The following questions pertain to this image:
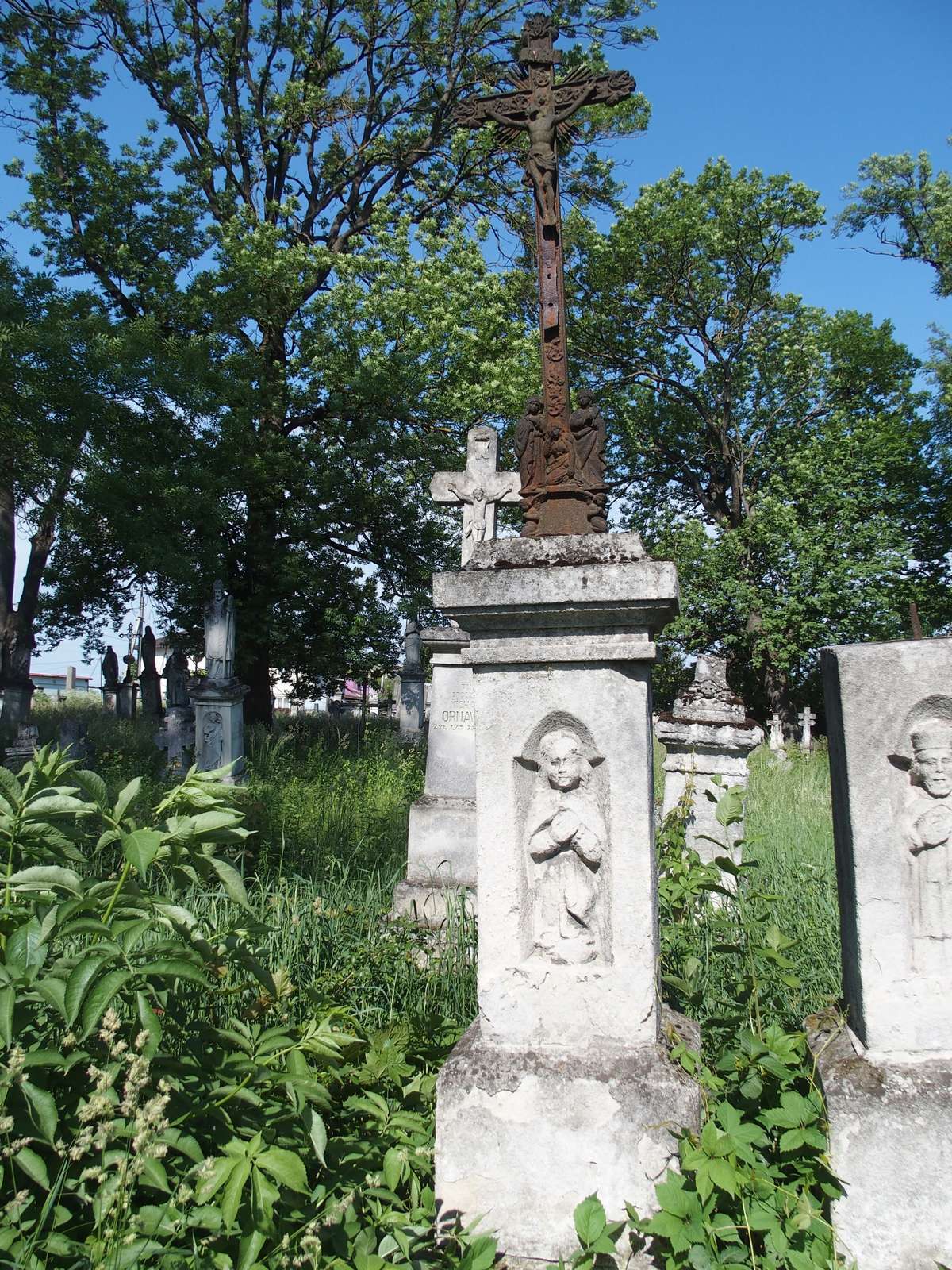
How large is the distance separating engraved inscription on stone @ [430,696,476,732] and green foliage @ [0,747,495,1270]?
13.1ft

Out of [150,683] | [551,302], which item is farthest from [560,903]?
[150,683]

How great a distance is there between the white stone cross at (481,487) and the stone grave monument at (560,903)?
14.9 ft

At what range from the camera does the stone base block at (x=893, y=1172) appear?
2.27 m

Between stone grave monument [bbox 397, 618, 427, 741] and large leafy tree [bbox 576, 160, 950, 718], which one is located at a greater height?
large leafy tree [bbox 576, 160, 950, 718]

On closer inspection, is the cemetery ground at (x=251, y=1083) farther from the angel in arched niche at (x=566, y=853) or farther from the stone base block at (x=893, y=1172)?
the angel in arched niche at (x=566, y=853)

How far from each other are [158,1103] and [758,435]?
831 inches

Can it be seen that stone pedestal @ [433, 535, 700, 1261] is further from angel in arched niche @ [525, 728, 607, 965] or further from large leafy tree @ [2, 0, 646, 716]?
large leafy tree @ [2, 0, 646, 716]

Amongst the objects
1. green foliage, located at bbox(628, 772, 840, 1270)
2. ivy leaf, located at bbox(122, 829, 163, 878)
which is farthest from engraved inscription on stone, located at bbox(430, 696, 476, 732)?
ivy leaf, located at bbox(122, 829, 163, 878)

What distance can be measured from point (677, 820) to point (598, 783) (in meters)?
2.51

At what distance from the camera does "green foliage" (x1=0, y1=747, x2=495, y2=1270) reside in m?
1.68

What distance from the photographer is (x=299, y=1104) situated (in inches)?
78.6

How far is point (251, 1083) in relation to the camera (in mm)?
2154

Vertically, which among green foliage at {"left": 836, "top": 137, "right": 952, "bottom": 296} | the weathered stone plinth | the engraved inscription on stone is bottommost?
the engraved inscription on stone

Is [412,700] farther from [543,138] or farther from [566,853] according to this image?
[566,853]
